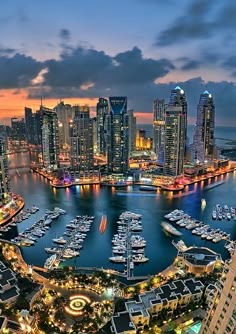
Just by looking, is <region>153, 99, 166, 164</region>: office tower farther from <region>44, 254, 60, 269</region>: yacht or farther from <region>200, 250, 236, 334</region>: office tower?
<region>200, 250, 236, 334</region>: office tower

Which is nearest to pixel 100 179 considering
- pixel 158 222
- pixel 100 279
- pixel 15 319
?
pixel 158 222

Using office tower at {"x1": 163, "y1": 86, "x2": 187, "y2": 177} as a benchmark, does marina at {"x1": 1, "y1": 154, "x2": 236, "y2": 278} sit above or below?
below

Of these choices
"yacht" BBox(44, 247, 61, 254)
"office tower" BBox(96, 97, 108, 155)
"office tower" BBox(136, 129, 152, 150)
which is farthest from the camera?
"office tower" BBox(136, 129, 152, 150)

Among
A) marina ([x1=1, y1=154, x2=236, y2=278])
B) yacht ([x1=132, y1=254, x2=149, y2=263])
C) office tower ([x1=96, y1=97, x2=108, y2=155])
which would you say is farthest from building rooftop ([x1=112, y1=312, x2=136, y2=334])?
office tower ([x1=96, y1=97, x2=108, y2=155])

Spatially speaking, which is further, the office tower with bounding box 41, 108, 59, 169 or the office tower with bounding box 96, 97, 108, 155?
the office tower with bounding box 96, 97, 108, 155

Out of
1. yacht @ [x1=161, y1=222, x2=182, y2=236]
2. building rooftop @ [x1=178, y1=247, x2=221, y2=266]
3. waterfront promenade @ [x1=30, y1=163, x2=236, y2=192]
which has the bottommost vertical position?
yacht @ [x1=161, y1=222, x2=182, y2=236]

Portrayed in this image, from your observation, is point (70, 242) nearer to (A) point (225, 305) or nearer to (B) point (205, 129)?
(A) point (225, 305)

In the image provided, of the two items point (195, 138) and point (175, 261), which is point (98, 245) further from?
point (195, 138)

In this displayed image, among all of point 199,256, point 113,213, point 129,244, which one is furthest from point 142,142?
point 199,256
